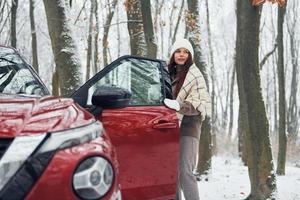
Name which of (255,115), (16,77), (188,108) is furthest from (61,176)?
(255,115)

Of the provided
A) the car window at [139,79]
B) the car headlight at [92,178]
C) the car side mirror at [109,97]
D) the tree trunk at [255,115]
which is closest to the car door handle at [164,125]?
the car window at [139,79]

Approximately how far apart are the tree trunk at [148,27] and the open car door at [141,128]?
17.1ft

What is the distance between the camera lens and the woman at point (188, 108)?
5121 millimetres

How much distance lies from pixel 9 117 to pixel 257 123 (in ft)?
19.0

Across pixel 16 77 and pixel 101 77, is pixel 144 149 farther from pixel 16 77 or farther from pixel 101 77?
pixel 16 77

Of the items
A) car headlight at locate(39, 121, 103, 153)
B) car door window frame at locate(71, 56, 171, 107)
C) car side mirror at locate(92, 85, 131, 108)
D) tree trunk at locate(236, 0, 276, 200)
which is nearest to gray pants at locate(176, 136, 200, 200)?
car door window frame at locate(71, 56, 171, 107)

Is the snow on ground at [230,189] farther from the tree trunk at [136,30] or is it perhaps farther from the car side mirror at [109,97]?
the car side mirror at [109,97]

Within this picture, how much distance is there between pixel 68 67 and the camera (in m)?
7.08

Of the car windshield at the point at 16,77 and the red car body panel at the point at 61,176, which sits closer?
the red car body panel at the point at 61,176

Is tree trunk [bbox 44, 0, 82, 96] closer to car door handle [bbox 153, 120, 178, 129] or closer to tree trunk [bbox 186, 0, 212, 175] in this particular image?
car door handle [bbox 153, 120, 178, 129]

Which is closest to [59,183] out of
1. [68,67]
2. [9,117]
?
[9,117]

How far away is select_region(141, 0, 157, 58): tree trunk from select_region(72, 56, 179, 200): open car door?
5.21 m

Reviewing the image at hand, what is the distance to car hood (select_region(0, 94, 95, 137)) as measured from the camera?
220cm

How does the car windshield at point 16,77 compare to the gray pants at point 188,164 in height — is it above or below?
above
